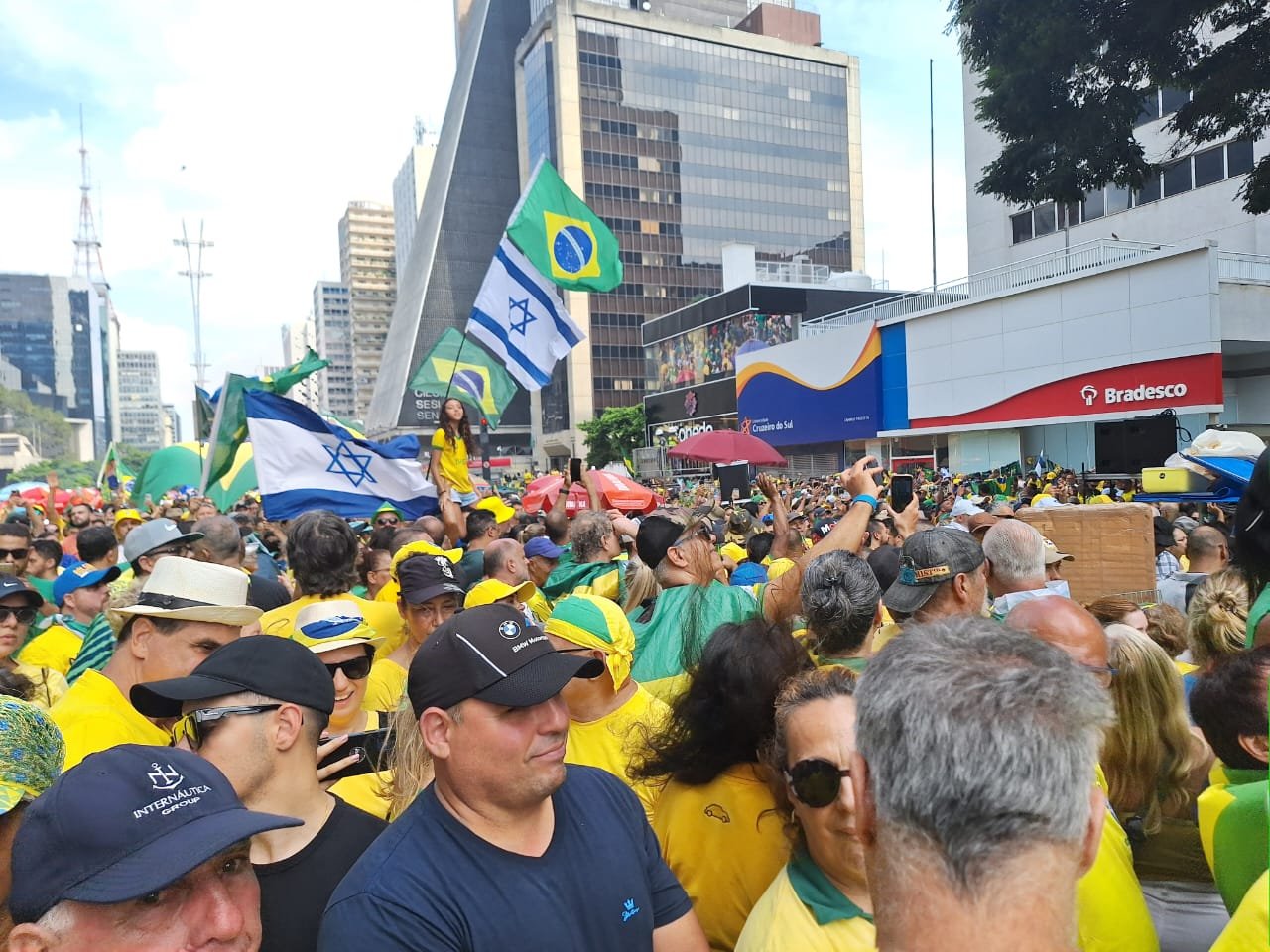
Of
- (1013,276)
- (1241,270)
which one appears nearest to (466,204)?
(1013,276)

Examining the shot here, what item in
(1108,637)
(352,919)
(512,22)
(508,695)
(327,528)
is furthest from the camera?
(512,22)

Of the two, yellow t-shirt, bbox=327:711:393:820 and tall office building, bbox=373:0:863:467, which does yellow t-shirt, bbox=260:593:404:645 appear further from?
tall office building, bbox=373:0:863:467

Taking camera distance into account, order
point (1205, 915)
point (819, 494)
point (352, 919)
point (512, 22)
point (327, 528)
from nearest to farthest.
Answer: point (352, 919) → point (1205, 915) → point (327, 528) → point (819, 494) → point (512, 22)

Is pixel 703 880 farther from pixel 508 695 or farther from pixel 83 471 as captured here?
pixel 83 471

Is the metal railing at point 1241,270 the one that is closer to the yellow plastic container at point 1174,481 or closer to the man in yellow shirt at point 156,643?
the yellow plastic container at point 1174,481

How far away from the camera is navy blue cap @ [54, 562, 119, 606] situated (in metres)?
5.34

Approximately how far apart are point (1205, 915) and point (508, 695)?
1901 millimetres

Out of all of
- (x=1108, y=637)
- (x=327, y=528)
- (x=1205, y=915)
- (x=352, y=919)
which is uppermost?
(x=327, y=528)

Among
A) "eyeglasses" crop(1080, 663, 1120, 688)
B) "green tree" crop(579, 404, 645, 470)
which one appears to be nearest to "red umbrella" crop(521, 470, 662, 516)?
"eyeglasses" crop(1080, 663, 1120, 688)

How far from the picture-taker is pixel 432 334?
95.4 metres

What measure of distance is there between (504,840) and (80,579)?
513 centimetres

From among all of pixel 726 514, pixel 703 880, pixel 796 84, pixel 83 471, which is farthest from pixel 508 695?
pixel 83 471

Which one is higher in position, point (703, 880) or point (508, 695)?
point (508, 695)

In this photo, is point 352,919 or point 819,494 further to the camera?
point 819,494
